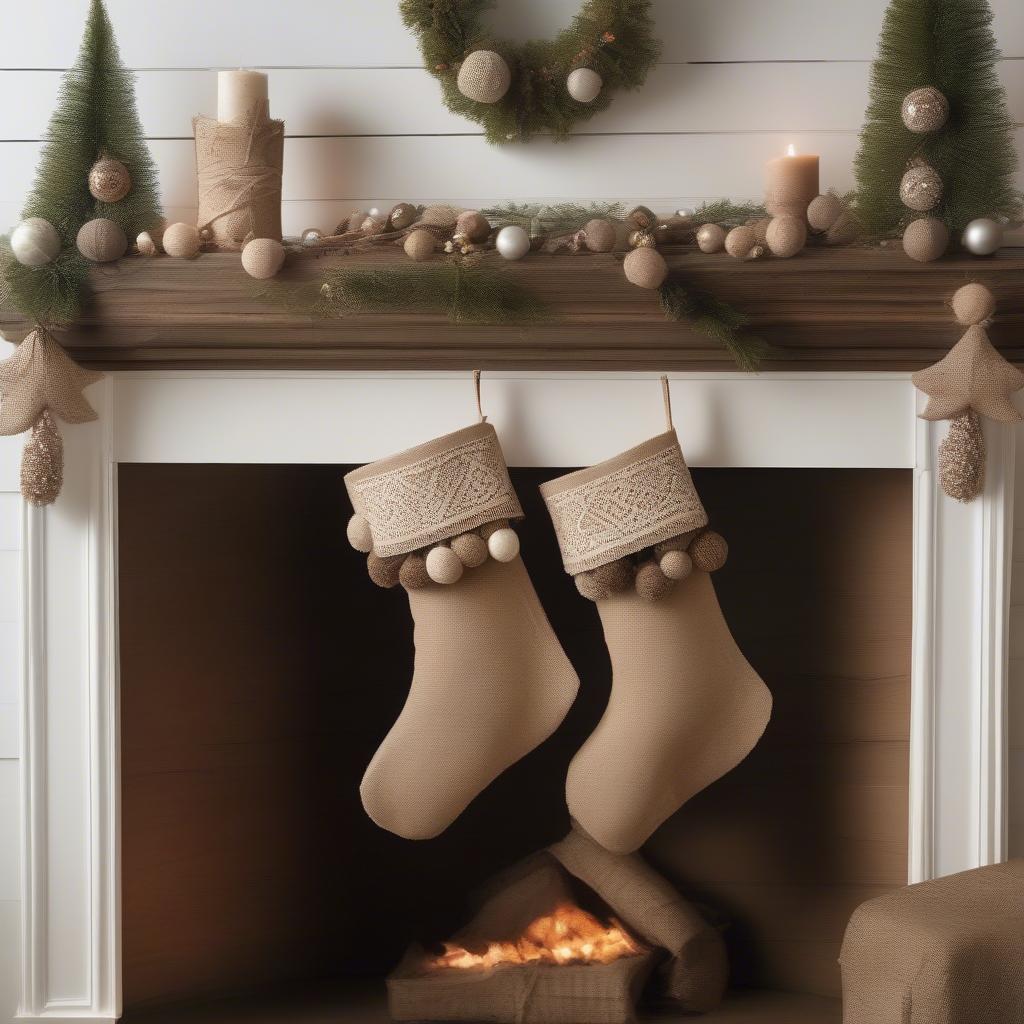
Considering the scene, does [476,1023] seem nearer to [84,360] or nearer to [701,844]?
[701,844]

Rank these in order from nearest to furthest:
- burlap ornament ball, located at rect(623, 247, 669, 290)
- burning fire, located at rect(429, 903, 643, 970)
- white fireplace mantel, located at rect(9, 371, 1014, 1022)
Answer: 1. burlap ornament ball, located at rect(623, 247, 669, 290)
2. white fireplace mantel, located at rect(9, 371, 1014, 1022)
3. burning fire, located at rect(429, 903, 643, 970)

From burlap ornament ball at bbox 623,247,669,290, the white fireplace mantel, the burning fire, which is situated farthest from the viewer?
the burning fire

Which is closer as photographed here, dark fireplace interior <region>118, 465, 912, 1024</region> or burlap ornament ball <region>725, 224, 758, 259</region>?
burlap ornament ball <region>725, 224, 758, 259</region>

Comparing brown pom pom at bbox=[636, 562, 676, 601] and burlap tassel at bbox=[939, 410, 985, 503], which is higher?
burlap tassel at bbox=[939, 410, 985, 503]

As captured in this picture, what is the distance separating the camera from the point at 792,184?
4.34ft

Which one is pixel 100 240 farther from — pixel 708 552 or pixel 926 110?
pixel 926 110

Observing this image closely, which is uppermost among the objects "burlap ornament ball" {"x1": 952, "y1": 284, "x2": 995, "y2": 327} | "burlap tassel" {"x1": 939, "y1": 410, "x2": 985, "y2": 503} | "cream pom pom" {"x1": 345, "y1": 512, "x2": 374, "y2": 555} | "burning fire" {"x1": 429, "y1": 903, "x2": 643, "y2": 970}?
"burlap ornament ball" {"x1": 952, "y1": 284, "x2": 995, "y2": 327}

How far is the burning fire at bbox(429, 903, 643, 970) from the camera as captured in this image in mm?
1563

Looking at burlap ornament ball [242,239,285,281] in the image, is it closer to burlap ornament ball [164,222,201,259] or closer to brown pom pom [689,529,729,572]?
burlap ornament ball [164,222,201,259]

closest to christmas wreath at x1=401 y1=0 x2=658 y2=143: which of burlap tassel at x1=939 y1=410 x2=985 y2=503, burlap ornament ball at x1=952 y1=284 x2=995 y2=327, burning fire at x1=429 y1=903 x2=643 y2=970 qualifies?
burlap ornament ball at x1=952 y1=284 x2=995 y2=327

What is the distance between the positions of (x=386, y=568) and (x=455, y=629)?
12cm

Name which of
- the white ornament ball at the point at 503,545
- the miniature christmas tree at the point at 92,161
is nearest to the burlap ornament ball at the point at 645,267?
the white ornament ball at the point at 503,545

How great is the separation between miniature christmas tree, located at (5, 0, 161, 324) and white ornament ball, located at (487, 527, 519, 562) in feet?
1.90

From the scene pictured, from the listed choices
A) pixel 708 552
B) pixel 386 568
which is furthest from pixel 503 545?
pixel 708 552
